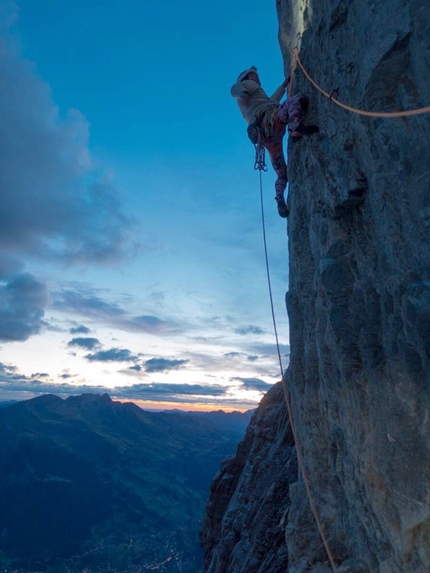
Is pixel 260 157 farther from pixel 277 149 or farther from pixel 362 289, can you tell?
pixel 362 289

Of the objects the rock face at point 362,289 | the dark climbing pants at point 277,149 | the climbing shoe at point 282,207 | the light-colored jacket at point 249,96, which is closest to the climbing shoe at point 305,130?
the rock face at point 362,289

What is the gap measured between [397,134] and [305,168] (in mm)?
3037

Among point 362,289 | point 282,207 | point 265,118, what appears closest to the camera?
point 362,289

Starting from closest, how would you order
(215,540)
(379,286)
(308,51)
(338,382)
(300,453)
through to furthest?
(379,286) < (338,382) < (308,51) < (300,453) < (215,540)

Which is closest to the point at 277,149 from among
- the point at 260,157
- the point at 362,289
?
the point at 260,157

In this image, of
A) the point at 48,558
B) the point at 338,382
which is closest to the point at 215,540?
the point at 338,382

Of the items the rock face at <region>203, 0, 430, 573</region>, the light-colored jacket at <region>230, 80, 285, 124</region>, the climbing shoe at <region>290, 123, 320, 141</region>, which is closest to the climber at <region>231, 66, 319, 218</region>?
the light-colored jacket at <region>230, 80, 285, 124</region>

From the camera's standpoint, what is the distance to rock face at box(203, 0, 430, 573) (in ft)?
16.7

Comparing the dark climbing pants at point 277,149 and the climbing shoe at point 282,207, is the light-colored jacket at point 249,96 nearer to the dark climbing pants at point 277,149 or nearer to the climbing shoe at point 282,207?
the dark climbing pants at point 277,149

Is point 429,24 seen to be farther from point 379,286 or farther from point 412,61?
point 379,286

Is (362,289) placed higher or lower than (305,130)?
lower

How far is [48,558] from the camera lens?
19588cm

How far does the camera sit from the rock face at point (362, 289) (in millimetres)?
5082

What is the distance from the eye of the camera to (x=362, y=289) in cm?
632
